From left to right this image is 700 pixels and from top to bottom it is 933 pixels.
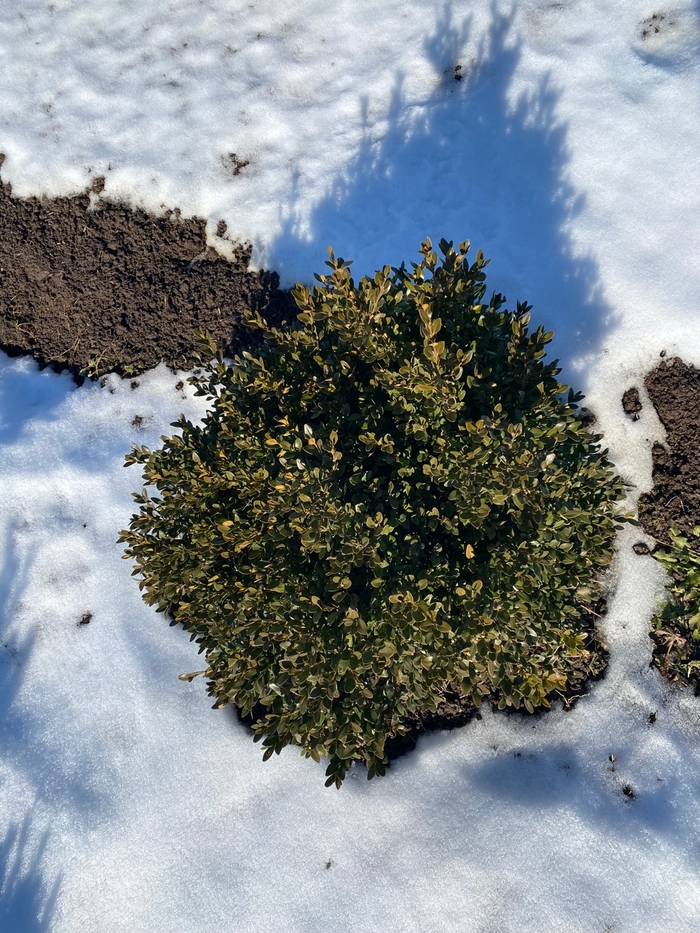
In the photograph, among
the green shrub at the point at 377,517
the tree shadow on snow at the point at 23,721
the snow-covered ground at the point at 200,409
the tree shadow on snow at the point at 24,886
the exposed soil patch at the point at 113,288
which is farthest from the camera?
the exposed soil patch at the point at 113,288

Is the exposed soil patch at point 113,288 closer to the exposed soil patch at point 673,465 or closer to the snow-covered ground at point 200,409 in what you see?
the snow-covered ground at point 200,409

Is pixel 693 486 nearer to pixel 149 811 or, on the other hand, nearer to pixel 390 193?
pixel 390 193

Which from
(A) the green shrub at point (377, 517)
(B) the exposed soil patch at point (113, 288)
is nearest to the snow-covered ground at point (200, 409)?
(B) the exposed soil patch at point (113, 288)

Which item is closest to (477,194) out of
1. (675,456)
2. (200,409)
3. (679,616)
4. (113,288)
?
(675,456)

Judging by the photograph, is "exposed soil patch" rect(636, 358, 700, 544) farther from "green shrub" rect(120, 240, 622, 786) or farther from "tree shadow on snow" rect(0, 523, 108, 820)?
"tree shadow on snow" rect(0, 523, 108, 820)

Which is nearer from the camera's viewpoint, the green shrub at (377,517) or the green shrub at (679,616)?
the green shrub at (377,517)

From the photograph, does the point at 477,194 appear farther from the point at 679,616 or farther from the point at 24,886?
the point at 24,886

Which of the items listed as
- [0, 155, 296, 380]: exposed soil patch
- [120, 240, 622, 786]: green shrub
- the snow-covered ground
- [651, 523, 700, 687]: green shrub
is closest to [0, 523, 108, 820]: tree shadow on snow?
the snow-covered ground
